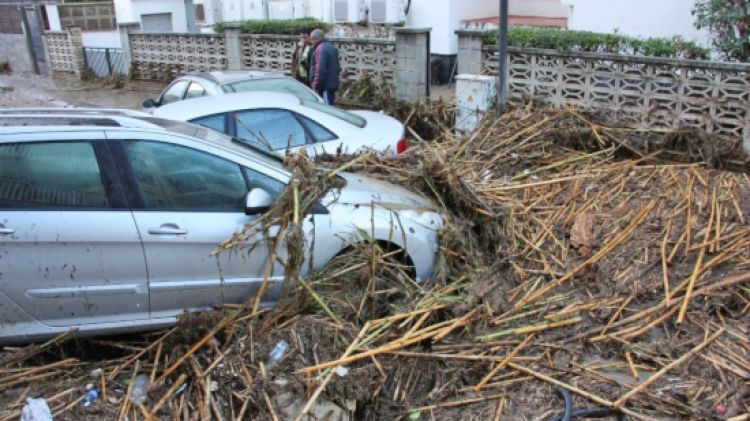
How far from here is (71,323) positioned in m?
4.26

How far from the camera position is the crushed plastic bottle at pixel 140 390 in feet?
12.6

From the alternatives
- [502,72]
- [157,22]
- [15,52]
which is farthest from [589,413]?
[15,52]

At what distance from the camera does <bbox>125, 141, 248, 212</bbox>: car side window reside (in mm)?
4289

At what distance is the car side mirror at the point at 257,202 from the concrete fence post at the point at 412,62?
7385mm

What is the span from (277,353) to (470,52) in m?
7.06

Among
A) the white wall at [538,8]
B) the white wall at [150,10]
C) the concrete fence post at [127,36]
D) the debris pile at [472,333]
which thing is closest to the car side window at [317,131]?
the debris pile at [472,333]

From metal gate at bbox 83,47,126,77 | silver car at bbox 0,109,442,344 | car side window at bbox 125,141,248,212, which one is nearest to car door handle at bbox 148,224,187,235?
silver car at bbox 0,109,442,344

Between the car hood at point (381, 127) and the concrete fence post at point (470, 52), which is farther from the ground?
the concrete fence post at point (470, 52)

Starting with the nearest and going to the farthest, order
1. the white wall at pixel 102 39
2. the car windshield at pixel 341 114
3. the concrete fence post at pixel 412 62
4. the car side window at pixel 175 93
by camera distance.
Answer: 1. the car windshield at pixel 341 114
2. the car side window at pixel 175 93
3. the concrete fence post at pixel 412 62
4. the white wall at pixel 102 39

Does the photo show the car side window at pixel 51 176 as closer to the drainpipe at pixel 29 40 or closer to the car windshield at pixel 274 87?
the car windshield at pixel 274 87

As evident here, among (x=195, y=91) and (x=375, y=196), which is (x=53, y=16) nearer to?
(x=195, y=91)

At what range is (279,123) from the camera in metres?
7.01

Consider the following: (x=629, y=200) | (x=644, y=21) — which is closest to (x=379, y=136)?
(x=629, y=200)

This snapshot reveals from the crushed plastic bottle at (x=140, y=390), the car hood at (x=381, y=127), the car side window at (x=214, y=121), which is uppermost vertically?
the car side window at (x=214, y=121)
